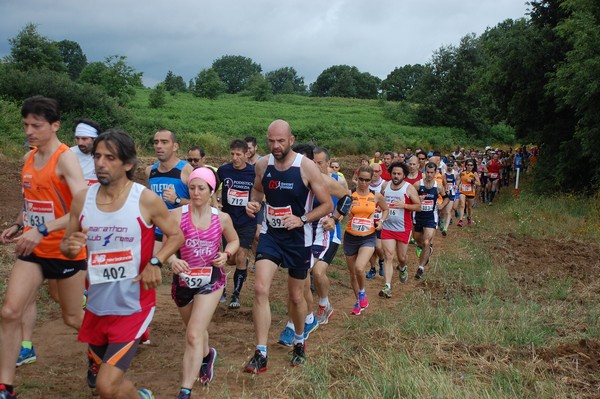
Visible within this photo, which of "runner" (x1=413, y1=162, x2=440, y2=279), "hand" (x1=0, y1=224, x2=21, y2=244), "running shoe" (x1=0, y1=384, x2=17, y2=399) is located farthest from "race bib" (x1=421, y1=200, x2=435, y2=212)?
"running shoe" (x1=0, y1=384, x2=17, y2=399)

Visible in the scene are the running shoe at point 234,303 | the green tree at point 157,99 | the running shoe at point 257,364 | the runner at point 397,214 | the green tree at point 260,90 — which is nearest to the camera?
the running shoe at point 257,364

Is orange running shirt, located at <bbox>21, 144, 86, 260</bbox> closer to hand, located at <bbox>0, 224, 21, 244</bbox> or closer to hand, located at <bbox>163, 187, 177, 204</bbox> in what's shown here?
hand, located at <bbox>0, 224, 21, 244</bbox>

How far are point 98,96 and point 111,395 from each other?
26.9m

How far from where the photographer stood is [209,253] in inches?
204

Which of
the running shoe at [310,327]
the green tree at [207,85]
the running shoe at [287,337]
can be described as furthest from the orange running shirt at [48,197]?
the green tree at [207,85]

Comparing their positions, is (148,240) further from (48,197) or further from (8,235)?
(8,235)

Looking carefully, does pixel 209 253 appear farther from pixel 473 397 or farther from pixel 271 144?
pixel 473 397

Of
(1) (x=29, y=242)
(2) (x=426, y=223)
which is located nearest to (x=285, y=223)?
(1) (x=29, y=242)

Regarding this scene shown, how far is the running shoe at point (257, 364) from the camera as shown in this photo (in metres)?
5.59

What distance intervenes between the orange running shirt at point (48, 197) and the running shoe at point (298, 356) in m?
2.46

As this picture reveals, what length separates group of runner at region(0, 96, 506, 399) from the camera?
3926 mm

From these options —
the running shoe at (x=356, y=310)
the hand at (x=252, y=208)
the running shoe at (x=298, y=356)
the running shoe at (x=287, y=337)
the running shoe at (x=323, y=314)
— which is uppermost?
the hand at (x=252, y=208)

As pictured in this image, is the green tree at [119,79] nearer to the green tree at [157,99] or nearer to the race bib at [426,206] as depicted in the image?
the green tree at [157,99]

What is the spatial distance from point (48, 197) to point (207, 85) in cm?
5812
